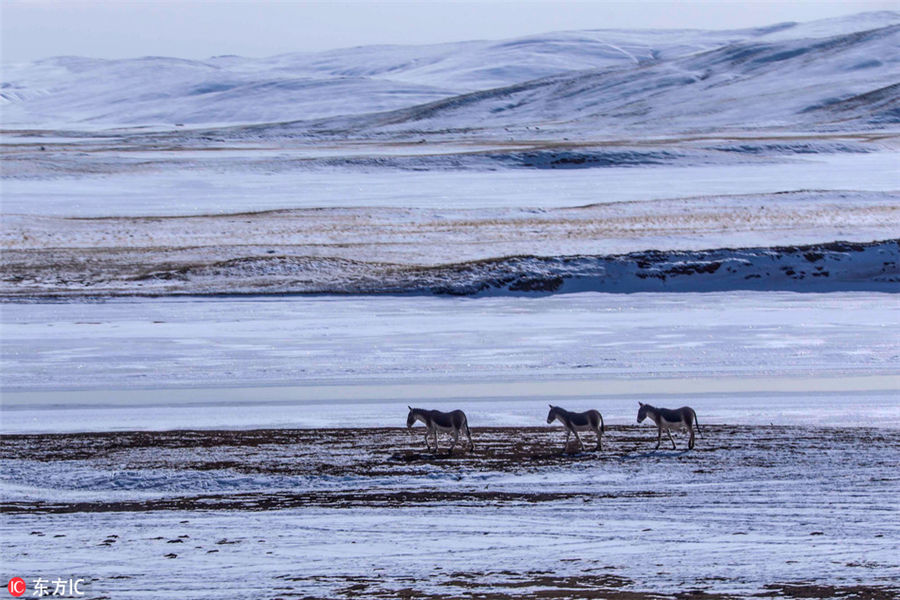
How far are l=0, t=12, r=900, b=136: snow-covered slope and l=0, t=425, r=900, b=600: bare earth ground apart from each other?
72847mm

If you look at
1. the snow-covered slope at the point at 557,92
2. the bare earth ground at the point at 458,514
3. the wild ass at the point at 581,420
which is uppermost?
the snow-covered slope at the point at 557,92

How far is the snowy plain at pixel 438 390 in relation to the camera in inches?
335

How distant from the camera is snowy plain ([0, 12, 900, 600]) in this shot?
27.9 ft

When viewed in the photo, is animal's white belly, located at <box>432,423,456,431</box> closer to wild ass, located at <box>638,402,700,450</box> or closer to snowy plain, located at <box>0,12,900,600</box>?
snowy plain, located at <box>0,12,900,600</box>

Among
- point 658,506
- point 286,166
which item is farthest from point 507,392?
point 286,166

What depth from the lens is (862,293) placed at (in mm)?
24141

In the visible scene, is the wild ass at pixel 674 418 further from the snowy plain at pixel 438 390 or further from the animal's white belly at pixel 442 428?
the animal's white belly at pixel 442 428

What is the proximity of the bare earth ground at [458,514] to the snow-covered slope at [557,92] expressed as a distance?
72.8 meters

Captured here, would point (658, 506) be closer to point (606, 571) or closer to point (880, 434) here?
point (606, 571)

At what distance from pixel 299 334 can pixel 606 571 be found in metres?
12.3

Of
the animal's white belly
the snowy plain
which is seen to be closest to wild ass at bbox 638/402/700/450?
the snowy plain

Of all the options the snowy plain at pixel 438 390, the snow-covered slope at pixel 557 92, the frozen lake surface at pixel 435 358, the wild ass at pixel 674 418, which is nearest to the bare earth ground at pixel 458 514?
the snowy plain at pixel 438 390

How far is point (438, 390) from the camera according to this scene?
15.8 meters

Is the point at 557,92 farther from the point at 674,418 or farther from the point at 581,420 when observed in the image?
the point at 581,420
